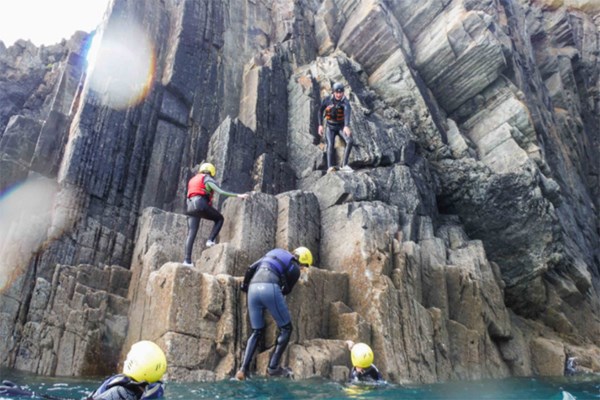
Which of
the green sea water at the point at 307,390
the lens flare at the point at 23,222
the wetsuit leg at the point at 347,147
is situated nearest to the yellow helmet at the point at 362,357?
the green sea water at the point at 307,390

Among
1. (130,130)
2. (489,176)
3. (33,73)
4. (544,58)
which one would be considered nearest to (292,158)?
(130,130)

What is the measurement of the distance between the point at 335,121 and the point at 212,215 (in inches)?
270

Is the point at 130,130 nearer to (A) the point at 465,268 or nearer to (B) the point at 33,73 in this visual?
(A) the point at 465,268

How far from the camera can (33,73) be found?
29.6 meters

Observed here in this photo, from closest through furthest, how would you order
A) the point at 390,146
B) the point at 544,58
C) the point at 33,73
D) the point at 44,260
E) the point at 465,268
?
1. the point at 44,260
2. the point at 465,268
3. the point at 390,146
4. the point at 33,73
5. the point at 544,58

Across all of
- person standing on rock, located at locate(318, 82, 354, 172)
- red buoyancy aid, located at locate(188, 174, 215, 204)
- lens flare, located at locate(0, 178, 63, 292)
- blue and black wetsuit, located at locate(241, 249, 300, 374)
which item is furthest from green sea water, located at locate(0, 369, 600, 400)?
person standing on rock, located at locate(318, 82, 354, 172)

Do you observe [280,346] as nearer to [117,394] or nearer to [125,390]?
[125,390]

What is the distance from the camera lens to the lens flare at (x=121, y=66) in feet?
59.8

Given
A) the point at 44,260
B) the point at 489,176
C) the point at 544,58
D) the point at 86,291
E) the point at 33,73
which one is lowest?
the point at 86,291

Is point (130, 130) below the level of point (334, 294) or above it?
above

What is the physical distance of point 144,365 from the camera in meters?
6.36

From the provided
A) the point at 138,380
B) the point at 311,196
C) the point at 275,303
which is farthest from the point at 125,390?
the point at 311,196

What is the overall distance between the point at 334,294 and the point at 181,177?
8.36 m

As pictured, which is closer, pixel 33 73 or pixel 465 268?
pixel 465 268
